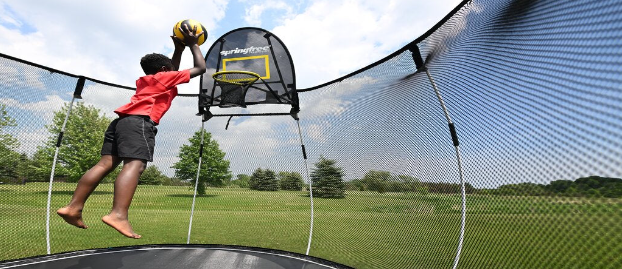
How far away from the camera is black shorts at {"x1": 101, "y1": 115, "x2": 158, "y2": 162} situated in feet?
4.91

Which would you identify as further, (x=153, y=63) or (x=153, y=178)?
(x=153, y=178)

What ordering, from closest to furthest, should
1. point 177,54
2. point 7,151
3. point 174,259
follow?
point 177,54, point 174,259, point 7,151

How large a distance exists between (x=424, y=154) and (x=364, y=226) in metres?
0.96

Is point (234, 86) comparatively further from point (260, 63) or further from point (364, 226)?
point (364, 226)

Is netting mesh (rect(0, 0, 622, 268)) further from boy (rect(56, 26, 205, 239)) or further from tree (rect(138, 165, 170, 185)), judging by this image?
boy (rect(56, 26, 205, 239))

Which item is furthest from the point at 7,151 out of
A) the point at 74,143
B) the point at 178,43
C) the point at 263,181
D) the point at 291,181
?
the point at 291,181

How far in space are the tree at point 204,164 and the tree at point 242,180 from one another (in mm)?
100

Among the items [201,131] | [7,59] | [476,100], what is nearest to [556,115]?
[476,100]

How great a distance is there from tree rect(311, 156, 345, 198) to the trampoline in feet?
2.36

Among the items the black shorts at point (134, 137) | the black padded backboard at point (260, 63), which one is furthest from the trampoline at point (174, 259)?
the black padded backboard at point (260, 63)

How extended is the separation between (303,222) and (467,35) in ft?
8.45

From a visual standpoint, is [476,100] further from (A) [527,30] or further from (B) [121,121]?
(B) [121,121]

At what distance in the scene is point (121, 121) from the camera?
1.55 meters

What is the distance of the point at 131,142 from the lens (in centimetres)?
150
